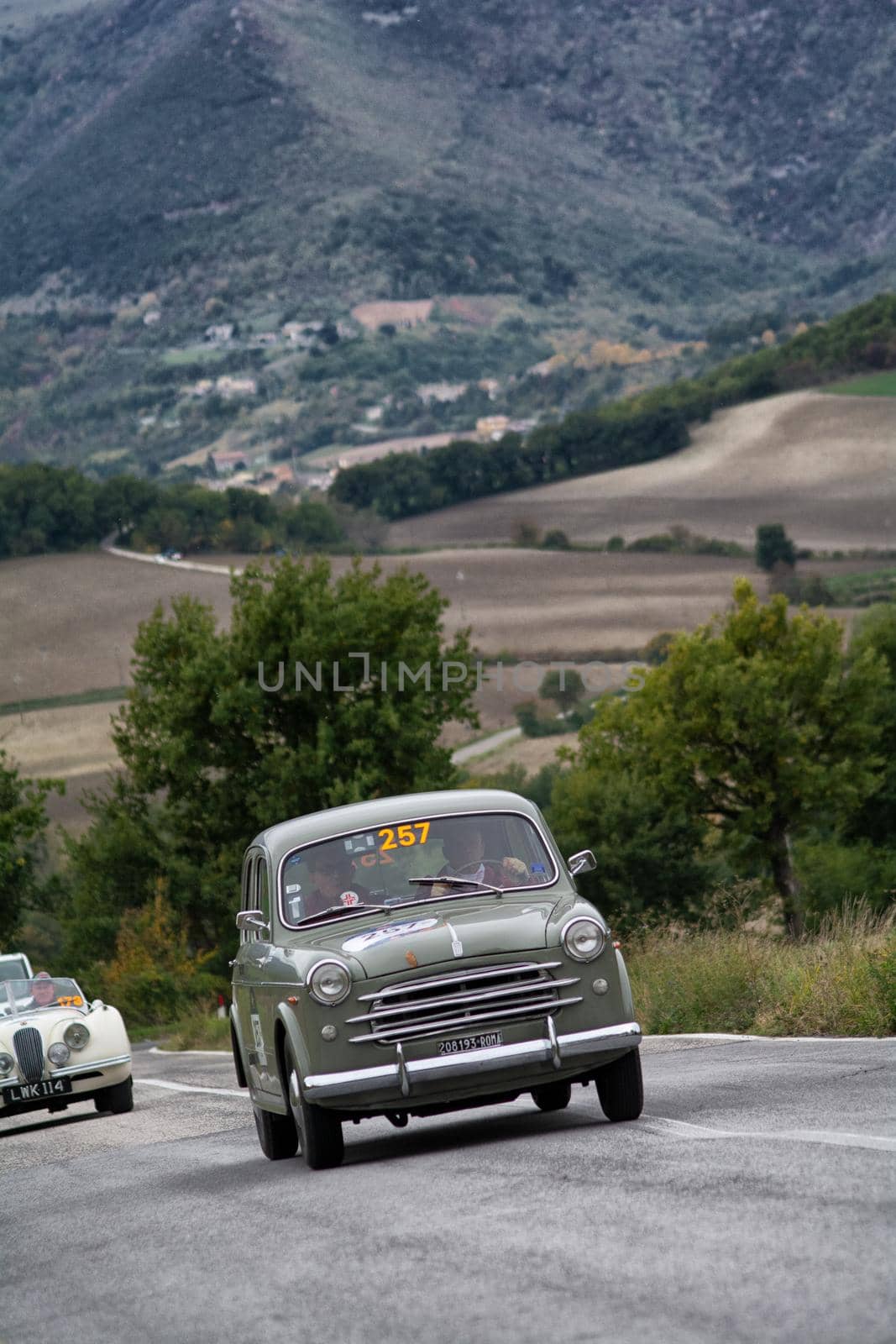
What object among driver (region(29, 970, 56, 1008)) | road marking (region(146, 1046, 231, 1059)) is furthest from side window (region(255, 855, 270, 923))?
road marking (region(146, 1046, 231, 1059))

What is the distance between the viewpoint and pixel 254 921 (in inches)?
438

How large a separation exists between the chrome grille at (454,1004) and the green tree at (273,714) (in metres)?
41.8

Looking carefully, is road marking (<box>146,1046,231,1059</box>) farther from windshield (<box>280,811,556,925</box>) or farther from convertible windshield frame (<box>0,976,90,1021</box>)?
windshield (<box>280,811,556,925</box>)

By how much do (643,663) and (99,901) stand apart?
74899 mm

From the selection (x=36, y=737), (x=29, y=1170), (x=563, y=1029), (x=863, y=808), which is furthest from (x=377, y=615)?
(x=36, y=737)

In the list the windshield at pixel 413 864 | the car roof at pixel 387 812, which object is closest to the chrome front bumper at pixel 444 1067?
the windshield at pixel 413 864

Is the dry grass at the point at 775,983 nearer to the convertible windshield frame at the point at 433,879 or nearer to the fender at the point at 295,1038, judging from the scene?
the convertible windshield frame at the point at 433,879

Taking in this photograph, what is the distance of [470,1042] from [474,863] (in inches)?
59.8

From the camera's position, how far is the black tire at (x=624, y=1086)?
989 cm

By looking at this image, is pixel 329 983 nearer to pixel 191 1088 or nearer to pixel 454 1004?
pixel 454 1004

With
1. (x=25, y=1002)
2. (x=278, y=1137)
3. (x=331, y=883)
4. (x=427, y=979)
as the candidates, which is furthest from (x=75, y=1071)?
(x=427, y=979)

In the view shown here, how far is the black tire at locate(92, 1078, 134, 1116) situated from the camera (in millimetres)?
18328

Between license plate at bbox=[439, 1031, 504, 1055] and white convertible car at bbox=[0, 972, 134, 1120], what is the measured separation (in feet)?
28.1

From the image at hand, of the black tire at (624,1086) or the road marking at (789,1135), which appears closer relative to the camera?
the road marking at (789,1135)
